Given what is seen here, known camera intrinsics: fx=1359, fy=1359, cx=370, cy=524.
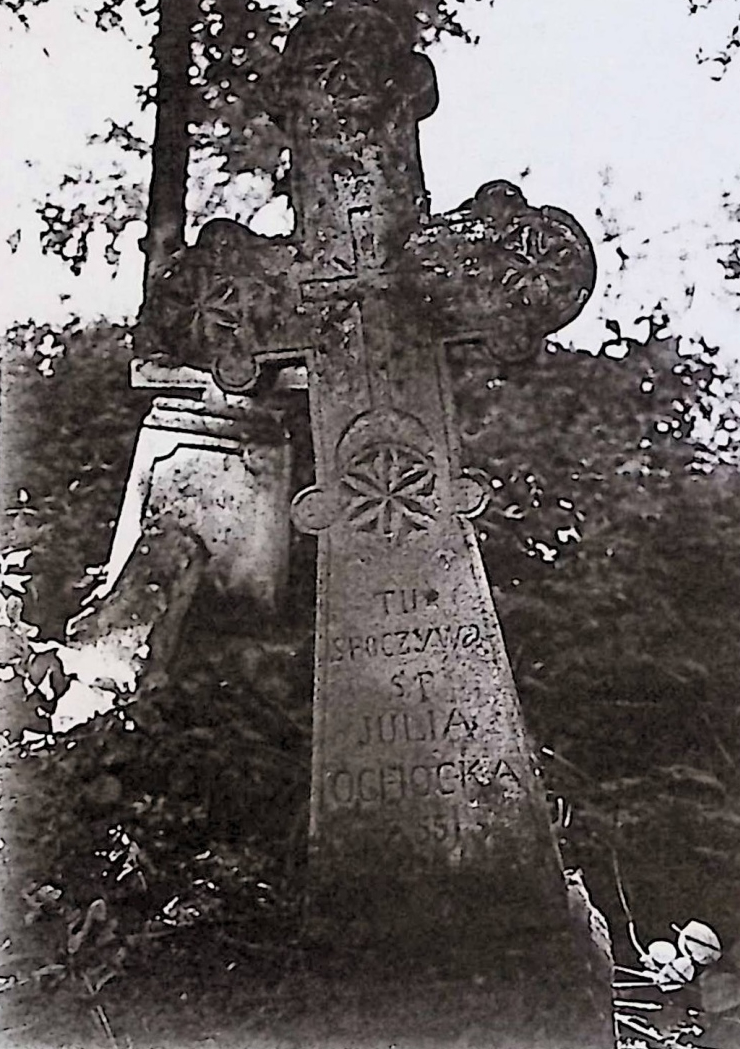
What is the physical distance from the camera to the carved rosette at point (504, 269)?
179 cm

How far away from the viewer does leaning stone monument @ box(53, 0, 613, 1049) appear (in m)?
1.61

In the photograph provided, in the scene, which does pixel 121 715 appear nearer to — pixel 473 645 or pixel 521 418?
pixel 473 645

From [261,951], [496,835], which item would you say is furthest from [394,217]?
[261,951]

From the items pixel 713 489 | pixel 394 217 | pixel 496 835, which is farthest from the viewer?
pixel 394 217

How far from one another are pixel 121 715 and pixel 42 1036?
395 millimetres

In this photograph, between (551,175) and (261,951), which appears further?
(551,175)

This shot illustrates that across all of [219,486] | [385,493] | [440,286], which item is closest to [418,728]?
[385,493]

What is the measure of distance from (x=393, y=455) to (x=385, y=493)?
52 millimetres

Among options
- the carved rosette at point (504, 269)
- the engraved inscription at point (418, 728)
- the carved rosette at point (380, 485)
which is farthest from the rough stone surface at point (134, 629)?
the carved rosette at point (504, 269)

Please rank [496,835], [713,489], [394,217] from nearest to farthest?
[496,835], [713,489], [394,217]

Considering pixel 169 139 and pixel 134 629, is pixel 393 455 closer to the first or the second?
pixel 134 629

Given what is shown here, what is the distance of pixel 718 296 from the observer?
1.82m

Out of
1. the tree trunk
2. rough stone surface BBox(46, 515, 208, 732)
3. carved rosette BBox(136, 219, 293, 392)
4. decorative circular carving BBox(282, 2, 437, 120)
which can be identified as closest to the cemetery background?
rough stone surface BBox(46, 515, 208, 732)

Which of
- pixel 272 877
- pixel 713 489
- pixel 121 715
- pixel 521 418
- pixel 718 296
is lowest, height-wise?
pixel 272 877
